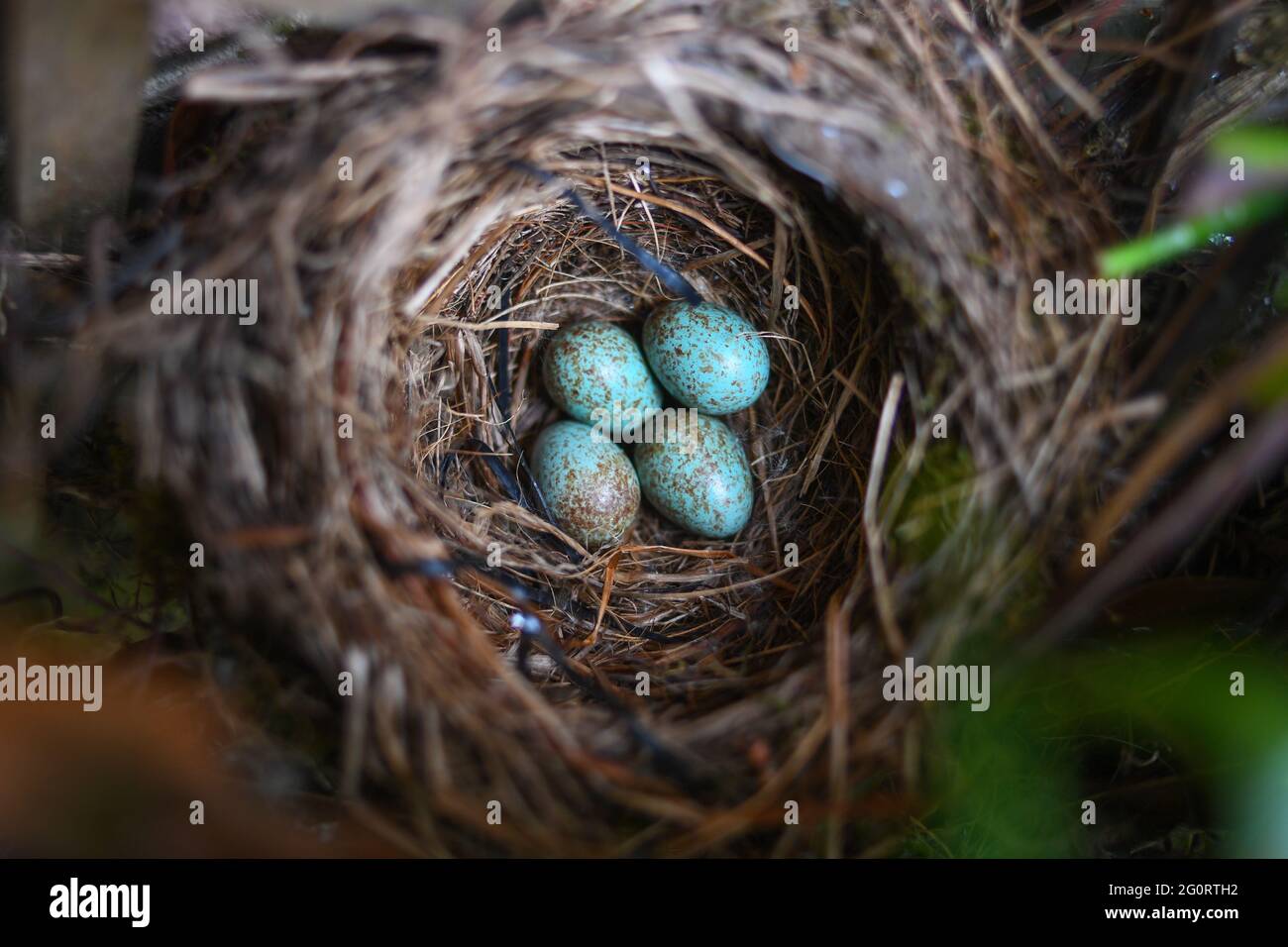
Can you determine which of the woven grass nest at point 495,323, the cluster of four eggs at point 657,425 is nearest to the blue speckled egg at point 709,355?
the cluster of four eggs at point 657,425

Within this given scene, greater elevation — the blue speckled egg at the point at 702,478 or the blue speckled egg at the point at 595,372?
the blue speckled egg at the point at 595,372

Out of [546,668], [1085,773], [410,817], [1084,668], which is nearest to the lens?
[410,817]

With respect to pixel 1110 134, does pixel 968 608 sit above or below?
below

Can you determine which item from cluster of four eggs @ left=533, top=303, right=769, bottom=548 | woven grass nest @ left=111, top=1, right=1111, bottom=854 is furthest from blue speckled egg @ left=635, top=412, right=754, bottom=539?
woven grass nest @ left=111, top=1, right=1111, bottom=854

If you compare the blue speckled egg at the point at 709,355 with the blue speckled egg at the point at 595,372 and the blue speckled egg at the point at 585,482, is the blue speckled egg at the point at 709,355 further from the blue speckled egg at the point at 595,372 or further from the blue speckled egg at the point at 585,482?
the blue speckled egg at the point at 585,482

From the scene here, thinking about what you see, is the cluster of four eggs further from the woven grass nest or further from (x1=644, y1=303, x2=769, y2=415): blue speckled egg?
the woven grass nest
